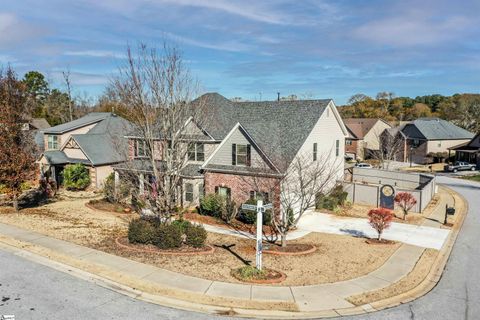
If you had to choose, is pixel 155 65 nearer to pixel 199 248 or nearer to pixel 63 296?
pixel 199 248

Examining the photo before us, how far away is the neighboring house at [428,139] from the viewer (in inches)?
2435

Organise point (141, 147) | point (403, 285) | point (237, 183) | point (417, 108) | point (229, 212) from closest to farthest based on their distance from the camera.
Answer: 1. point (403, 285)
2. point (141, 147)
3. point (229, 212)
4. point (237, 183)
5. point (417, 108)

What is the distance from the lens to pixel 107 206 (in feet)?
88.8

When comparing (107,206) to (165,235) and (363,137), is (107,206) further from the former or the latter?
(363,137)

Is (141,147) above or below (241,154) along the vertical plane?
above

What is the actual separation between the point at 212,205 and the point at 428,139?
4933 centimetres

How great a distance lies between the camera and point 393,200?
2823 cm

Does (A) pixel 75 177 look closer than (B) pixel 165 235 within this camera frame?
No

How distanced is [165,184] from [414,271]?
469 inches

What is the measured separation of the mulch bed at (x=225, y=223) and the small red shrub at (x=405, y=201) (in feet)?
32.1

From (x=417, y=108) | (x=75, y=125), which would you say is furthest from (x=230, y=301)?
(x=417, y=108)

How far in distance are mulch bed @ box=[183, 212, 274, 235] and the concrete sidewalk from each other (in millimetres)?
7522

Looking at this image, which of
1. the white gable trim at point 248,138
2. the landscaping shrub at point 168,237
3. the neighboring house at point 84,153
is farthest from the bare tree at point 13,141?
the landscaping shrub at point 168,237

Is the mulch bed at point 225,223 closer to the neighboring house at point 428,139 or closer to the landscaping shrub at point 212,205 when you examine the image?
the landscaping shrub at point 212,205
